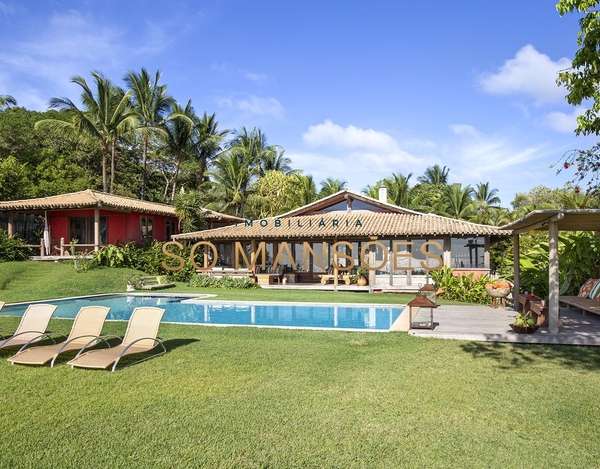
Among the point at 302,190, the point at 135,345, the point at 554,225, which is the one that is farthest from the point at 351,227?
the point at 302,190

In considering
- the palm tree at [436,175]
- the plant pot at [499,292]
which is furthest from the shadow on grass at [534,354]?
the palm tree at [436,175]

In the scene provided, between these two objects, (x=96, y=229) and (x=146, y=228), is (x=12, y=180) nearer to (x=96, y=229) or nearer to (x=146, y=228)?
(x=96, y=229)

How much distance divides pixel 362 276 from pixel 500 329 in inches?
472

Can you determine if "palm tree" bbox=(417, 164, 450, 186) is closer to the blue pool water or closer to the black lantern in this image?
the blue pool water

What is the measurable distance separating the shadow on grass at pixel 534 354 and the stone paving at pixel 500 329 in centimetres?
22

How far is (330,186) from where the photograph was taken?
1714 inches

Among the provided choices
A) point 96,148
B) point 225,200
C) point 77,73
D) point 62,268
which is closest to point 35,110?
point 96,148

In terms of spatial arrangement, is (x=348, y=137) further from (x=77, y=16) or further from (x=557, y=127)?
(x=77, y=16)

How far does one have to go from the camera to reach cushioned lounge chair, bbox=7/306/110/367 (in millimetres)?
7086

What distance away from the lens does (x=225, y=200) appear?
1366 inches

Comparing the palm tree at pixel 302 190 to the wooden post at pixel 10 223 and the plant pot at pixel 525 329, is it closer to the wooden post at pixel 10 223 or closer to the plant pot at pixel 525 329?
the wooden post at pixel 10 223

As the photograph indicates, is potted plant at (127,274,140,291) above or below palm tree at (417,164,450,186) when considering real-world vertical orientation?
below

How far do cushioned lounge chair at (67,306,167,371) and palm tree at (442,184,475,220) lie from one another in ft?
115

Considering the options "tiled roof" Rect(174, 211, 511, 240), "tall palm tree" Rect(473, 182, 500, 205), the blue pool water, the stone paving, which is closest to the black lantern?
the stone paving
